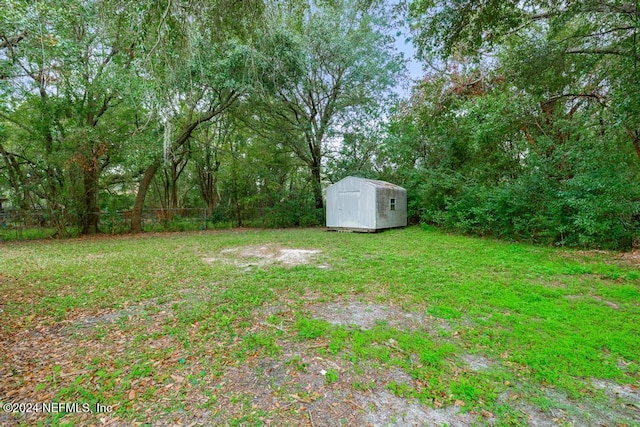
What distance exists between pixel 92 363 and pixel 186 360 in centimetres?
74

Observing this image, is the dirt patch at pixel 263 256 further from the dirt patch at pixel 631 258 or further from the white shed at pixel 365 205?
the dirt patch at pixel 631 258

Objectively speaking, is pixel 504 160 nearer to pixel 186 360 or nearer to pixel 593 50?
pixel 593 50

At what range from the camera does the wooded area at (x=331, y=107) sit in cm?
378

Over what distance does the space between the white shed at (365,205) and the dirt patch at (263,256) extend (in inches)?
163

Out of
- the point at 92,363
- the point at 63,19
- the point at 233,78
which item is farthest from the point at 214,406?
the point at 233,78

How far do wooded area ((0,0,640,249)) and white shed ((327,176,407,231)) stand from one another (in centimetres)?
110

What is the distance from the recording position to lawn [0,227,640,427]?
1.68 m

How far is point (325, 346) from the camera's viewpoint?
2381mm

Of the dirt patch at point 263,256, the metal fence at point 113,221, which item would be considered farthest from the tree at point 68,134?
the dirt patch at point 263,256

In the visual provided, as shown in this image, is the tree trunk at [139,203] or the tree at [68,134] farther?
the tree trunk at [139,203]

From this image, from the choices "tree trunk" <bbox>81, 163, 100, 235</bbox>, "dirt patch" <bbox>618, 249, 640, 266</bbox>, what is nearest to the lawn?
"dirt patch" <bbox>618, 249, 640, 266</bbox>

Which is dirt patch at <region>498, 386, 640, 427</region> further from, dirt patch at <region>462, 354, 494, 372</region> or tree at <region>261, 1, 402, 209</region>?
tree at <region>261, 1, 402, 209</region>

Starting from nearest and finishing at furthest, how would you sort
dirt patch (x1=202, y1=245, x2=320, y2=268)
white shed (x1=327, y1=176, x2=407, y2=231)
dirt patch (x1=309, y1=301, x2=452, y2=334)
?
dirt patch (x1=309, y1=301, x2=452, y2=334) < dirt patch (x1=202, y1=245, x2=320, y2=268) < white shed (x1=327, y1=176, x2=407, y2=231)

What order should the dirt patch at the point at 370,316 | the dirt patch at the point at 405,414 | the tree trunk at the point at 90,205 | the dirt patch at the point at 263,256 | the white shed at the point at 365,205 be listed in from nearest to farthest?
the dirt patch at the point at 405,414 → the dirt patch at the point at 370,316 → the dirt patch at the point at 263,256 → the tree trunk at the point at 90,205 → the white shed at the point at 365,205
